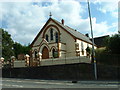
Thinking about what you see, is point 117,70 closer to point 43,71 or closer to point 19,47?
point 43,71

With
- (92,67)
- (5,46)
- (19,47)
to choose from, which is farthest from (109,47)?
(19,47)

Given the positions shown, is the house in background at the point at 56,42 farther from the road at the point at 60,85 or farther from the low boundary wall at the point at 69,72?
the road at the point at 60,85

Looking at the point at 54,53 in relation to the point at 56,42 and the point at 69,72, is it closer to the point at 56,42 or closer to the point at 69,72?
the point at 56,42

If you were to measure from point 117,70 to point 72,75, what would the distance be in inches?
230

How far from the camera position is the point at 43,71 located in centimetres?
2544

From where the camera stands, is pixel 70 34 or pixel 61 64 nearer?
pixel 61 64

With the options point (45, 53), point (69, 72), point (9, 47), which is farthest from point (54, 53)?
point (9, 47)

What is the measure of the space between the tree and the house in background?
2176 centimetres

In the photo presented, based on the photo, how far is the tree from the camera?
54.8 m

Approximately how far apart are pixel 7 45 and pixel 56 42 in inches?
1170

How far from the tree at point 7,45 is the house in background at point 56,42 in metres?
21.8

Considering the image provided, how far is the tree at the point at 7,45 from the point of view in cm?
5478

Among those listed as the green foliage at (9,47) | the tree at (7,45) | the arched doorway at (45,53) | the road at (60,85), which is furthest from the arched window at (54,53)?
the tree at (7,45)

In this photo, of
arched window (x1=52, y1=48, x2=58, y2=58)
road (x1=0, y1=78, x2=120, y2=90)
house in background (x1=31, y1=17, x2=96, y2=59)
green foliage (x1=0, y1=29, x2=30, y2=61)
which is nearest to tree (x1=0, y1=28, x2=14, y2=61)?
green foliage (x1=0, y1=29, x2=30, y2=61)
